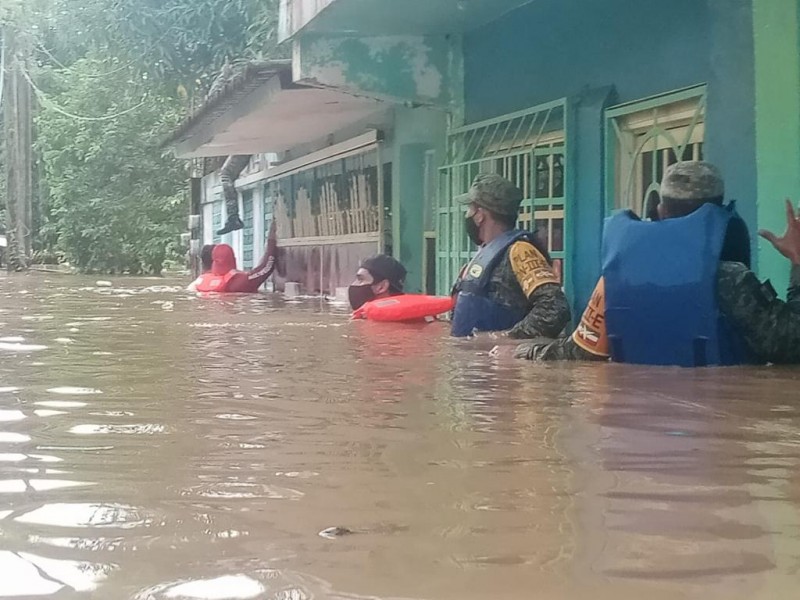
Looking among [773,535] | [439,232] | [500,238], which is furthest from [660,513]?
[439,232]

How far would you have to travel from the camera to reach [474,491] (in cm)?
255

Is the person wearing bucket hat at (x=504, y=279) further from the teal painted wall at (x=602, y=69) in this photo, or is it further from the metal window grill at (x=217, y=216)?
the metal window grill at (x=217, y=216)

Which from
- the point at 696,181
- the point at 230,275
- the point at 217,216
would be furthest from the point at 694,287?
the point at 217,216

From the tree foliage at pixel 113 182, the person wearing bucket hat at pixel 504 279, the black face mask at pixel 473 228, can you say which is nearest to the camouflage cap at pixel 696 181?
the person wearing bucket hat at pixel 504 279

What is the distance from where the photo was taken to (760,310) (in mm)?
4902

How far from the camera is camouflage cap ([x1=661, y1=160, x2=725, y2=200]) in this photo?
5.05m

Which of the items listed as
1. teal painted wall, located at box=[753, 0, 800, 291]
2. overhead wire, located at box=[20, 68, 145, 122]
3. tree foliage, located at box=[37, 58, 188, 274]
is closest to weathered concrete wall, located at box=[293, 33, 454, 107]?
teal painted wall, located at box=[753, 0, 800, 291]

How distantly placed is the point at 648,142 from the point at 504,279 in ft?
4.07

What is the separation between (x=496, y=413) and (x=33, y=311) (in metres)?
8.03

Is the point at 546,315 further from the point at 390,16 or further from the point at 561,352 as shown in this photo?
the point at 390,16

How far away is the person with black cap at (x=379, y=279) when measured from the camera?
937cm

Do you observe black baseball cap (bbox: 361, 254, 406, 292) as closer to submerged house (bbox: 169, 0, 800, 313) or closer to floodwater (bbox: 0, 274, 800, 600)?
submerged house (bbox: 169, 0, 800, 313)

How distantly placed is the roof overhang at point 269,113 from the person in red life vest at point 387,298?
1640 mm

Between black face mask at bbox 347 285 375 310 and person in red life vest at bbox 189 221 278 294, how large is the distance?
5821 mm
